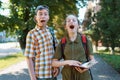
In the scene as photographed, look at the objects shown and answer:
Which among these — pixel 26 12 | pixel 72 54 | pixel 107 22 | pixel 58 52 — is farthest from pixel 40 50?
pixel 107 22

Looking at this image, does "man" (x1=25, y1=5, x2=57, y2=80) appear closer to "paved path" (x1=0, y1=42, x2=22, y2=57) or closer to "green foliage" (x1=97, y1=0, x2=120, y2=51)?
"green foliage" (x1=97, y1=0, x2=120, y2=51)

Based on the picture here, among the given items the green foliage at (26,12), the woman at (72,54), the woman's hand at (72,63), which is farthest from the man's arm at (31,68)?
the green foliage at (26,12)

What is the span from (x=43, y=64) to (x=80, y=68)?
21.4 inches

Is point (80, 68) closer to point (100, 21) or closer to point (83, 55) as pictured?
point (83, 55)

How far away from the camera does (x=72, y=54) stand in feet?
14.0

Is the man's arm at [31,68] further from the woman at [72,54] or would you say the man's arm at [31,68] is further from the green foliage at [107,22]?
the green foliage at [107,22]

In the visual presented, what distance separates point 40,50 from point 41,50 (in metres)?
0.02

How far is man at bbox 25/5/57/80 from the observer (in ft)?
14.5

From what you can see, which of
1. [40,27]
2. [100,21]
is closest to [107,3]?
[100,21]

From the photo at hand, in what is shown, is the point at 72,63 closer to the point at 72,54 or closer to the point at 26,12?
the point at 72,54

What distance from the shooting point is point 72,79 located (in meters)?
4.33

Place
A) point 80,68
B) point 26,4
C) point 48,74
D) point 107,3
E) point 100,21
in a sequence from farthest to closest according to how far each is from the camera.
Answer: point 100,21 → point 107,3 → point 26,4 → point 48,74 → point 80,68

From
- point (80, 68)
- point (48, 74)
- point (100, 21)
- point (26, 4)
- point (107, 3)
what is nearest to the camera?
point (80, 68)

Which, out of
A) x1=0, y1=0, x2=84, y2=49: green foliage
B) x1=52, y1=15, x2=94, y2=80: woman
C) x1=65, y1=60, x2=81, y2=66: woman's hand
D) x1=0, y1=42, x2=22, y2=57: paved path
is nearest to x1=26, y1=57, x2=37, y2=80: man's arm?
x1=52, y1=15, x2=94, y2=80: woman
